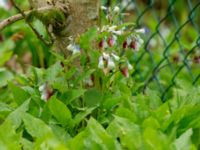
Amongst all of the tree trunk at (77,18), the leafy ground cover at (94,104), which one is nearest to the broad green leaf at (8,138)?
the leafy ground cover at (94,104)

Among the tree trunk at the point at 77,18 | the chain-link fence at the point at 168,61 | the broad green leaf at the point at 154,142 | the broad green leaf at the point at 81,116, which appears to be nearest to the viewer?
the broad green leaf at the point at 154,142

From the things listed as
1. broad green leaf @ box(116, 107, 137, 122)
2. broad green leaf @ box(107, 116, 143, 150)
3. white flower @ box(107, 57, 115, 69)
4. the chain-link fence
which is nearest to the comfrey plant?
white flower @ box(107, 57, 115, 69)

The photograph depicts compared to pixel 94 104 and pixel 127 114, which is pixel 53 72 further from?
pixel 127 114

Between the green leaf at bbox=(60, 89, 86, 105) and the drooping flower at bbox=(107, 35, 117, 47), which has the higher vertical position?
the drooping flower at bbox=(107, 35, 117, 47)

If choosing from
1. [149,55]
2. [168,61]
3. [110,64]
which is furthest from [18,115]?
[149,55]

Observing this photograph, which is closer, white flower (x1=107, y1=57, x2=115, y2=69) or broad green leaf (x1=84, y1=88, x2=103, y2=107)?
white flower (x1=107, y1=57, x2=115, y2=69)

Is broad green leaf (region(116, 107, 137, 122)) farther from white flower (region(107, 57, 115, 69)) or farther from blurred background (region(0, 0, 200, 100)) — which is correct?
blurred background (region(0, 0, 200, 100))

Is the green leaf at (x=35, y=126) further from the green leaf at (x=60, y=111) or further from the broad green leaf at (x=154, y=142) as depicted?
the broad green leaf at (x=154, y=142)

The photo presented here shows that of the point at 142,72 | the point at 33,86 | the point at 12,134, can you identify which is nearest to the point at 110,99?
the point at 33,86

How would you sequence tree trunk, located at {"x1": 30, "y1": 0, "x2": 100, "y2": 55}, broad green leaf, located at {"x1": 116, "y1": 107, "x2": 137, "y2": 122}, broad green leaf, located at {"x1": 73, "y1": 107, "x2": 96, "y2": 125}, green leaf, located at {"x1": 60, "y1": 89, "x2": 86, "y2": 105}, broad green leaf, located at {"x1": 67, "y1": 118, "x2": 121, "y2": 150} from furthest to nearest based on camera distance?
tree trunk, located at {"x1": 30, "y1": 0, "x2": 100, "y2": 55}
green leaf, located at {"x1": 60, "y1": 89, "x2": 86, "y2": 105}
broad green leaf, located at {"x1": 73, "y1": 107, "x2": 96, "y2": 125}
broad green leaf, located at {"x1": 116, "y1": 107, "x2": 137, "y2": 122}
broad green leaf, located at {"x1": 67, "y1": 118, "x2": 121, "y2": 150}
